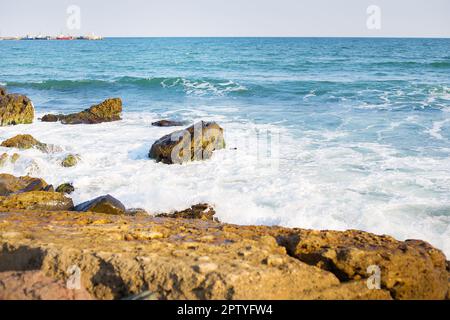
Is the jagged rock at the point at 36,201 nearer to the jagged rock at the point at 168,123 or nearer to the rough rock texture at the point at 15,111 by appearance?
the jagged rock at the point at 168,123

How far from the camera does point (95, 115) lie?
15.9 metres

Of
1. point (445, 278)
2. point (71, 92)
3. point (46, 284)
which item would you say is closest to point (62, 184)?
point (46, 284)

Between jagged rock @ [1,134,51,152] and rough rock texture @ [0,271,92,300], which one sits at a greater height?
jagged rock @ [1,134,51,152]

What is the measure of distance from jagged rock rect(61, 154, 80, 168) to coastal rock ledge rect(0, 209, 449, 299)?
5.88 metres

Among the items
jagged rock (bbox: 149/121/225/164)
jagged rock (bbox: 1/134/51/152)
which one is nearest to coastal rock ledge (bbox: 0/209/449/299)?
jagged rock (bbox: 149/121/225/164)

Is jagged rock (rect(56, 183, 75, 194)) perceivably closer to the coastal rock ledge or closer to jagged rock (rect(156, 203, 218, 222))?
jagged rock (rect(156, 203, 218, 222))

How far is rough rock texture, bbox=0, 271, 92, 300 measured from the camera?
8.82 feet

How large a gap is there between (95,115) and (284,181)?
31.2ft

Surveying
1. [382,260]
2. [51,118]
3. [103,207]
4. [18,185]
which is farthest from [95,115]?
[382,260]

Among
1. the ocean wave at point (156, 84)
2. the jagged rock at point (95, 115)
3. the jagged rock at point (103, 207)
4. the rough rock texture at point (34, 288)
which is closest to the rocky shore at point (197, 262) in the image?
the rough rock texture at point (34, 288)

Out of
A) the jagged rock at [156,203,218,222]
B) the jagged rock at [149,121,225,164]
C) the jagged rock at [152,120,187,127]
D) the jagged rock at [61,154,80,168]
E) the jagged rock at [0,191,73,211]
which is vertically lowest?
the jagged rock at [156,203,218,222]

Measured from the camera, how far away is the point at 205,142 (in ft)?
35.3

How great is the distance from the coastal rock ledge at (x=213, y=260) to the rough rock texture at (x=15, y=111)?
11.9 metres

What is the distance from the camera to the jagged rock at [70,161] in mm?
10117
